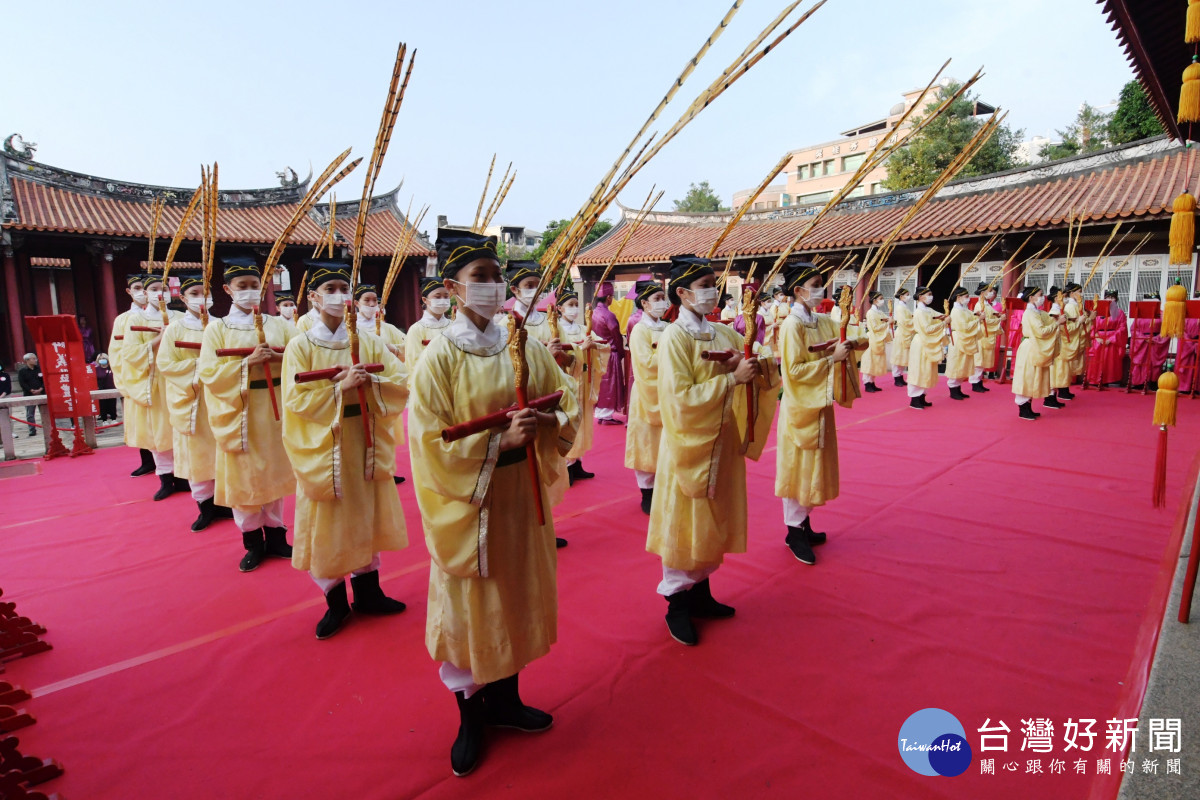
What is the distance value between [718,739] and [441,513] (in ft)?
4.51

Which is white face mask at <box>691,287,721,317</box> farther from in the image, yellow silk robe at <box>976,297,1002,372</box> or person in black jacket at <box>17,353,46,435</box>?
person in black jacket at <box>17,353,46,435</box>

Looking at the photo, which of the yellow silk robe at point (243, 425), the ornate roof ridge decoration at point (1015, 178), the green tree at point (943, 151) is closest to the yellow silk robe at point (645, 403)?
the yellow silk robe at point (243, 425)

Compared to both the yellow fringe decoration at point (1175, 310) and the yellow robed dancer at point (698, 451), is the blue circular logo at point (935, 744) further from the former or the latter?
the yellow fringe decoration at point (1175, 310)

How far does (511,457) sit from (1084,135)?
33107 mm

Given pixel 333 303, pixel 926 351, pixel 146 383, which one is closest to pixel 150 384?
pixel 146 383

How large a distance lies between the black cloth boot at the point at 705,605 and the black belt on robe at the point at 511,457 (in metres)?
1.50

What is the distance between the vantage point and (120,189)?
45.8 ft

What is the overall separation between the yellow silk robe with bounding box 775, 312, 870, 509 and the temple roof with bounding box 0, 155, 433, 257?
13.3m

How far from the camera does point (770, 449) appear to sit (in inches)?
285

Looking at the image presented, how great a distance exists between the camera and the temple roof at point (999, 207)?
10.9m

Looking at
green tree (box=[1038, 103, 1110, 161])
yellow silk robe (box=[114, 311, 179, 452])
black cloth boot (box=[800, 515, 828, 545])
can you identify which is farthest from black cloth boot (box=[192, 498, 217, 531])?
green tree (box=[1038, 103, 1110, 161])

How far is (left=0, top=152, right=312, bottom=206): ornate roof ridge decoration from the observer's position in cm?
1259

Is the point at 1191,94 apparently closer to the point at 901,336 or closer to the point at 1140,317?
the point at 901,336

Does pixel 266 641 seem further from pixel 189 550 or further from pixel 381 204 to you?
pixel 381 204
